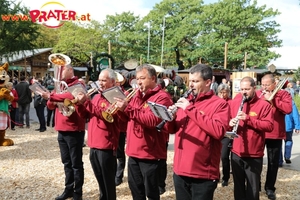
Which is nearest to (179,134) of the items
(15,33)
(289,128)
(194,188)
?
(194,188)

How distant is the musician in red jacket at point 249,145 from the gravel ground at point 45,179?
3.83 feet

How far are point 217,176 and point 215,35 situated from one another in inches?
1392

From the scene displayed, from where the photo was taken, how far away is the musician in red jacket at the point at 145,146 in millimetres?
3666

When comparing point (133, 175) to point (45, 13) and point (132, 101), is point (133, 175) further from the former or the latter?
point (45, 13)

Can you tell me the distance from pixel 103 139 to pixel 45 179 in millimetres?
2663

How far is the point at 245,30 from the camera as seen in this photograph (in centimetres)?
3784

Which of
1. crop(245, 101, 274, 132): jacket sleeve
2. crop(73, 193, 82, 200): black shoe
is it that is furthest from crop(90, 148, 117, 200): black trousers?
crop(245, 101, 274, 132): jacket sleeve

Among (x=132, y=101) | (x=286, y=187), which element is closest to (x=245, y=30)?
(x=286, y=187)

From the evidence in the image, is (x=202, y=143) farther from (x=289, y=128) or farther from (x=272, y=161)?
(x=289, y=128)

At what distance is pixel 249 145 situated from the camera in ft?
13.8

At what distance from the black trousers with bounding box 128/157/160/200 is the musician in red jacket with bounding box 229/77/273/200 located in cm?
123

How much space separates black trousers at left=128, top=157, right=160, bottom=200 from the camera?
12.0ft

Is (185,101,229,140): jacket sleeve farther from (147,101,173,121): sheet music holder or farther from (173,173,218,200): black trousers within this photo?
(173,173,218,200): black trousers

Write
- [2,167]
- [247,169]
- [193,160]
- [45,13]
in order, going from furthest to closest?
[45,13] → [2,167] → [247,169] → [193,160]
